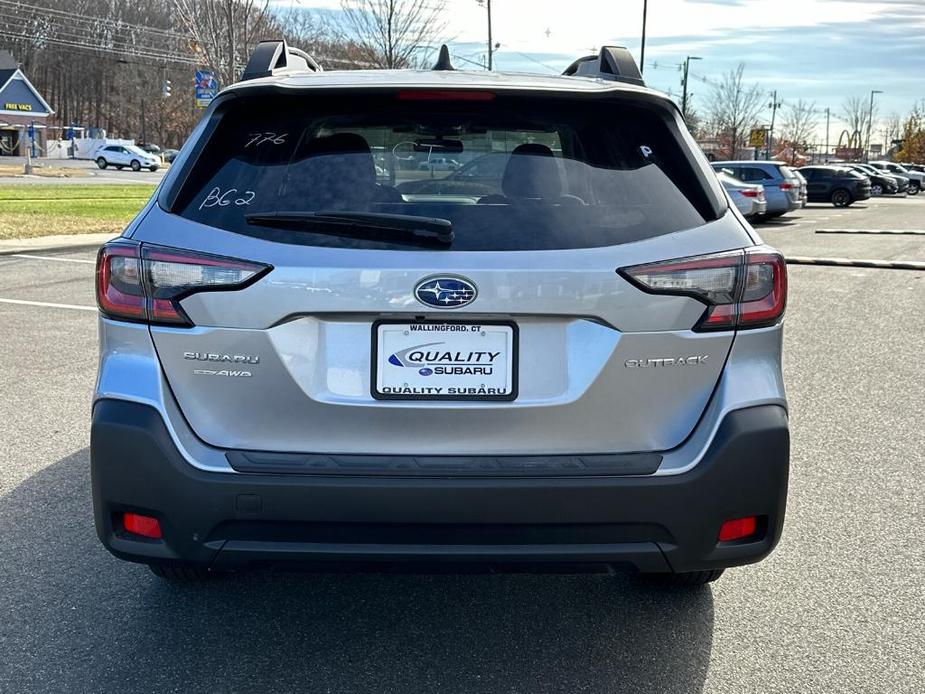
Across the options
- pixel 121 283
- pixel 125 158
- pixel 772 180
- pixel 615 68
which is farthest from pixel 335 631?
pixel 125 158

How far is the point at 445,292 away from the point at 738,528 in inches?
41.8

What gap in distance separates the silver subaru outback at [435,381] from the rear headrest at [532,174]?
0.04 ft

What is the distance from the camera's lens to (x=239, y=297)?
2664mm

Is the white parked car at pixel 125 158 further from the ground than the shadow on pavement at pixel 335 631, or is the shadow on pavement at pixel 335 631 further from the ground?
the shadow on pavement at pixel 335 631

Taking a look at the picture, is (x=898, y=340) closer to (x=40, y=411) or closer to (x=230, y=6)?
(x=40, y=411)

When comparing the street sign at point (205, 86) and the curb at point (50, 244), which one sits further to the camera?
the street sign at point (205, 86)

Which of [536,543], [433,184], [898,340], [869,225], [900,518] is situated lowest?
[869,225]

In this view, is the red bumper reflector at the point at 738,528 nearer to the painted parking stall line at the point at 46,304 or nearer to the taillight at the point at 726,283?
the taillight at the point at 726,283

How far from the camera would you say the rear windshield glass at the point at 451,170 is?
272 cm

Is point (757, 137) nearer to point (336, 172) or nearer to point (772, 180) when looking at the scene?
point (772, 180)

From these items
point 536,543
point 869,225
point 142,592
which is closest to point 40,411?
point 142,592

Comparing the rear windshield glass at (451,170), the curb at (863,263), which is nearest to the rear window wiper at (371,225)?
the rear windshield glass at (451,170)

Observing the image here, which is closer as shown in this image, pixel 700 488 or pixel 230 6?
pixel 700 488

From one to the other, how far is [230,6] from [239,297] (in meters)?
21.8
